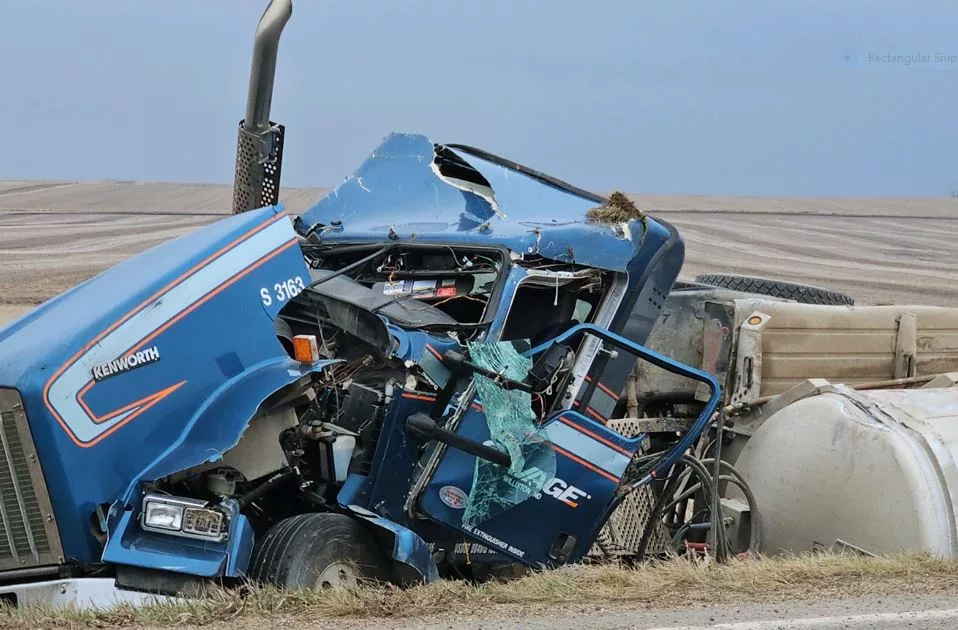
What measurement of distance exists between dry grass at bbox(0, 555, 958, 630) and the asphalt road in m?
0.12

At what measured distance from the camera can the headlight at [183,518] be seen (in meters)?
3.90

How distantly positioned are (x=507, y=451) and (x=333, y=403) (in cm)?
79

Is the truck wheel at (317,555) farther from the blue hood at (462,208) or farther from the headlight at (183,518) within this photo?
the blue hood at (462,208)

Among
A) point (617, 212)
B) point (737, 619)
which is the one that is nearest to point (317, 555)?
point (737, 619)

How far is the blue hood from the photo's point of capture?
218 inches

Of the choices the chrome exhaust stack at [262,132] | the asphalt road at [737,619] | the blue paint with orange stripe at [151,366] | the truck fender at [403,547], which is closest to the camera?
the asphalt road at [737,619]

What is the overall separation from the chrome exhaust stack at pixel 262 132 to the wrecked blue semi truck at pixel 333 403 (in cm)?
62

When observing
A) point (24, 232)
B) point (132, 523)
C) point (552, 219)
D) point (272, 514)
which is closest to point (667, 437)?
point (552, 219)

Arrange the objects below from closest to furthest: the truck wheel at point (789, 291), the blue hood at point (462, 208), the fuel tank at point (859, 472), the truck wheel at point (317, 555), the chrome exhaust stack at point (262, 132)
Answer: the truck wheel at point (317, 555), the fuel tank at point (859, 472), the blue hood at point (462, 208), the chrome exhaust stack at point (262, 132), the truck wheel at point (789, 291)

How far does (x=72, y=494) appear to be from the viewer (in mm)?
3824

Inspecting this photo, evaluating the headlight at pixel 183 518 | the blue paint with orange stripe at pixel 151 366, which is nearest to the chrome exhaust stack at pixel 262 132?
the blue paint with orange stripe at pixel 151 366

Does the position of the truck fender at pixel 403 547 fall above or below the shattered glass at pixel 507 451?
below

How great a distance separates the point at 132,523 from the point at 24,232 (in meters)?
27.8

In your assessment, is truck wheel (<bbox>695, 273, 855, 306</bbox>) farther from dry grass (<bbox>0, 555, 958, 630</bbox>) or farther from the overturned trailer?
dry grass (<bbox>0, 555, 958, 630</bbox>)
